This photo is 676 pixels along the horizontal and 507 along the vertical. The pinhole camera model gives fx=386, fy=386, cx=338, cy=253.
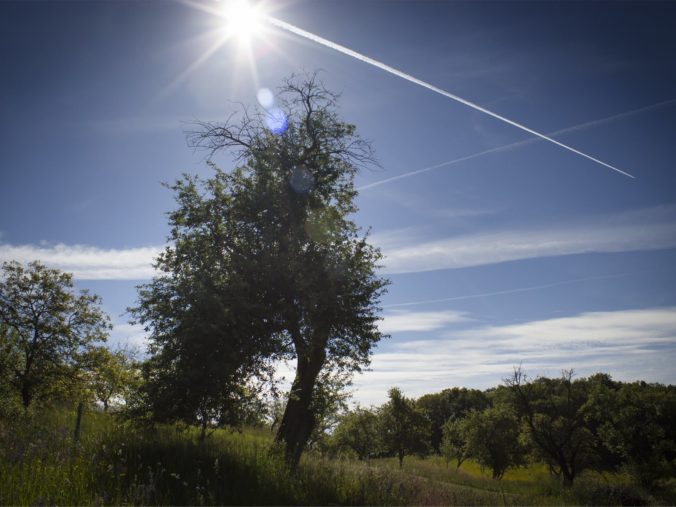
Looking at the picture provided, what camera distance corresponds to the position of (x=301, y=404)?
17016 mm

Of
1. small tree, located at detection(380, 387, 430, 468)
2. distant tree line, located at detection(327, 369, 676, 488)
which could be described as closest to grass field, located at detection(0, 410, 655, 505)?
distant tree line, located at detection(327, 369, 676, 488)

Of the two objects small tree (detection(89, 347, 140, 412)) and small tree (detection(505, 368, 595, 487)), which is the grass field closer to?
small tree (detection(89, 347, 140, 412))

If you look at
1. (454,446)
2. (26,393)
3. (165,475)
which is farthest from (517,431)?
(165,475)

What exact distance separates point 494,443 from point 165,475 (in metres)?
66.9

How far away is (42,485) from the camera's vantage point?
683 cm

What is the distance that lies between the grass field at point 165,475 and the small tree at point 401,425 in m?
51.5

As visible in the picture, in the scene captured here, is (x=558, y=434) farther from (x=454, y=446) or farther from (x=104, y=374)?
(x=104, y=374)

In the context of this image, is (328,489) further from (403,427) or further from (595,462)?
(595,462)

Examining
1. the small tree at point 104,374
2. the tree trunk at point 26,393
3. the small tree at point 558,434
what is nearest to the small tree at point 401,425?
the small tree at point 558,434

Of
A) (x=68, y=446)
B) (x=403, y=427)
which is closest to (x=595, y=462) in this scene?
(x=403, y=427)

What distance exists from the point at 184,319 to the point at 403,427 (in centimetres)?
5734

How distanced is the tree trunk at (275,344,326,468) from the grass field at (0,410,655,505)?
200 cm

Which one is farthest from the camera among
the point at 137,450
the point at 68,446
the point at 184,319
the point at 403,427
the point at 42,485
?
the point at 403,427

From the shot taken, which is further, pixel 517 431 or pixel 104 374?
pixel 517 431
